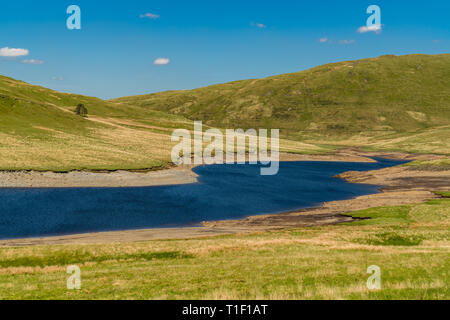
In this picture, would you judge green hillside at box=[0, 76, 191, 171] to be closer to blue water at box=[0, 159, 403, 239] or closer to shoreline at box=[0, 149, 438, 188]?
shoreline at box=[0, 149, 438, 188]

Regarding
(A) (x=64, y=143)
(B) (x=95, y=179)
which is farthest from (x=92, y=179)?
(A) (x=64, y=143)

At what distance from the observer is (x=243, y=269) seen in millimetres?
24078

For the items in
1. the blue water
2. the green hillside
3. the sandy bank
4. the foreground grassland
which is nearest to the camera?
the foreground grassland

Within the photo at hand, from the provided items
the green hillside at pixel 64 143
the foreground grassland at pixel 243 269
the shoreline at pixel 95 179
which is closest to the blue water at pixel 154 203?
the shoreline at pixel 95 179

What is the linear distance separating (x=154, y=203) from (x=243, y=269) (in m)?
48.5

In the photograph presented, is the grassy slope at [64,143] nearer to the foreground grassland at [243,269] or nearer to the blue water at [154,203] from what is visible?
the blue water at [154,203]

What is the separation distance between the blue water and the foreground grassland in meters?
19.1

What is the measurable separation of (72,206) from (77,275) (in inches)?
1762

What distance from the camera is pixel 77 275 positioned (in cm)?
2319

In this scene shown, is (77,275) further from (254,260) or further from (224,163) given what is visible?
(224,163)

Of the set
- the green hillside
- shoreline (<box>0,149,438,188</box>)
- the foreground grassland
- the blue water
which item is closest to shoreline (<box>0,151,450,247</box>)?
the blue water

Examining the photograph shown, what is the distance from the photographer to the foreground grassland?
1758 cm
